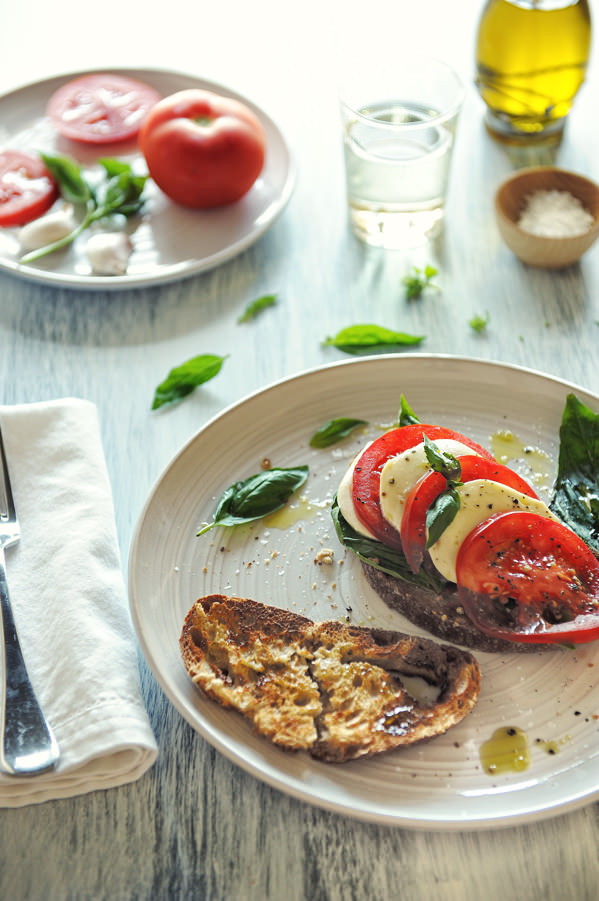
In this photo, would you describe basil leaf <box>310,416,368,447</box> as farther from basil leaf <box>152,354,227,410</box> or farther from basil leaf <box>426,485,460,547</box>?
basil leaf <box>426,485,460,547</box>

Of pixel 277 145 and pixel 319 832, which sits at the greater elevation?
pixel 277 145

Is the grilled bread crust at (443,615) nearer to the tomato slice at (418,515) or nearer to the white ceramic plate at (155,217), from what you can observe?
the tomato slice at (418,515)

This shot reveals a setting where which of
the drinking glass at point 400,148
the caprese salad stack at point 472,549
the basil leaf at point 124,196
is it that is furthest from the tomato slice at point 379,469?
the basil leaf at point 124,196

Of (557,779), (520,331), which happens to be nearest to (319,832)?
(557,779)

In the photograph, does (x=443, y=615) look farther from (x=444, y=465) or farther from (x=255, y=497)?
(x=255, y=497)

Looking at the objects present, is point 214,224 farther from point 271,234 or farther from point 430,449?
point 430,449

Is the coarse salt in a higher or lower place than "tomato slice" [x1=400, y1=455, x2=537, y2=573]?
higher

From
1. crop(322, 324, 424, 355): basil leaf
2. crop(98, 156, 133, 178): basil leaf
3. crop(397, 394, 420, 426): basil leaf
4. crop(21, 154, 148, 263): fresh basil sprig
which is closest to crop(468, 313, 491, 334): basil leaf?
crop(322, 324, 424, 355): basil leaf
